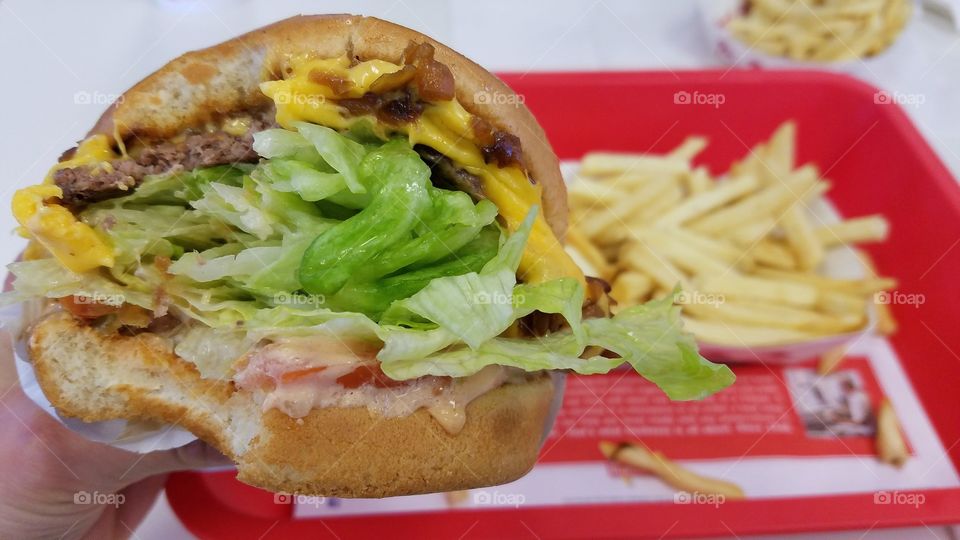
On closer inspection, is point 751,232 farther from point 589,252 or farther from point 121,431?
point 121,431

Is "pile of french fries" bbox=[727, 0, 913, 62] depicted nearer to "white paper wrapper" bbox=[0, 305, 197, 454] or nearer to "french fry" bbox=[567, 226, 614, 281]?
"french fry" bbox=[567, 226, 614, 281]

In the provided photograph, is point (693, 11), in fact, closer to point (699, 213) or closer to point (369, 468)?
point (699, 213)

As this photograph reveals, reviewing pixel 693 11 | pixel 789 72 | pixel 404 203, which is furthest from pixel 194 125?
pixel 693 11

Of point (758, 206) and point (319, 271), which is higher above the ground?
point (319, 271)

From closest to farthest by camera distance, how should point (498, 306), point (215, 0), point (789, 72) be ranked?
point (498, 306), point (789, 72), point (215, 0)

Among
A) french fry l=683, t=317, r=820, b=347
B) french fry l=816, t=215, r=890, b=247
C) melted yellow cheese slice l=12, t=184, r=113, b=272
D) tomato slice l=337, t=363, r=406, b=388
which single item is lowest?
french fry l=683, t=317, r=820, b=347

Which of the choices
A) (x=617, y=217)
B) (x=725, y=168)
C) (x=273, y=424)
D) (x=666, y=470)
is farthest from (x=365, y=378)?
(x=725, y=168)

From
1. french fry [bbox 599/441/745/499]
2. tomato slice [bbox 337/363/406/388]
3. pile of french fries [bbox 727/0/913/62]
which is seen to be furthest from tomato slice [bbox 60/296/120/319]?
pile of french fries [bbox 727/0/913/62]
